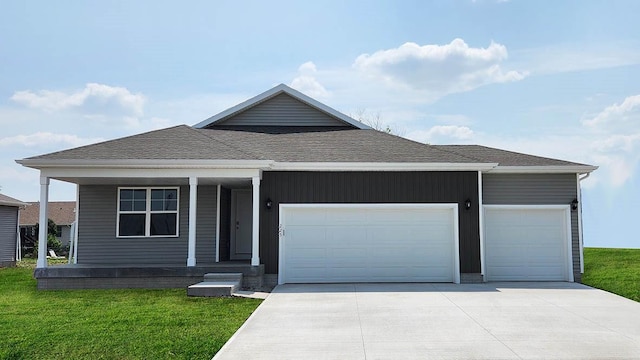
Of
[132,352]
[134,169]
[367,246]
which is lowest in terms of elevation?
[132,352]

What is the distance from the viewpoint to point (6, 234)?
2461 cm

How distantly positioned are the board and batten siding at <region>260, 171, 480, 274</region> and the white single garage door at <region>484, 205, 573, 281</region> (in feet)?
3.32

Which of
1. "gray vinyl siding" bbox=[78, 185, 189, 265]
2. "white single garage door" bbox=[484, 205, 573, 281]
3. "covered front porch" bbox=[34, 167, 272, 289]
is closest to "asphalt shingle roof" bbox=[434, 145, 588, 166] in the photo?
"white single garage door" bbox=[484, 205, 573, 281]

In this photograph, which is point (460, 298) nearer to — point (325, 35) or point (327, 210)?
point (327, 210)

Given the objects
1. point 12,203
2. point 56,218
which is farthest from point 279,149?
point 56,218

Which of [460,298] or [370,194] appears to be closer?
[460,298]

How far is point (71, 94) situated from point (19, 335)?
10.2 metres

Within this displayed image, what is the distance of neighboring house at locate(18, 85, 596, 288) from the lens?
13.4 m

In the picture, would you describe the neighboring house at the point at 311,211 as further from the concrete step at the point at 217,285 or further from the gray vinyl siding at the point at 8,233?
the gray vinyl siding at the point at 8,233

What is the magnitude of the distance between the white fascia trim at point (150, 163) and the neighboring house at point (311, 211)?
0.03 meters

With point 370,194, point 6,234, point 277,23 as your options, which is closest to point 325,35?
point 277,23

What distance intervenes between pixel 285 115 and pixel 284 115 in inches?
1.3

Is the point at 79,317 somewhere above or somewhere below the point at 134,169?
below

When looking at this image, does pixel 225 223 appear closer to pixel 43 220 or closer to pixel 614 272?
pixel 43 220
